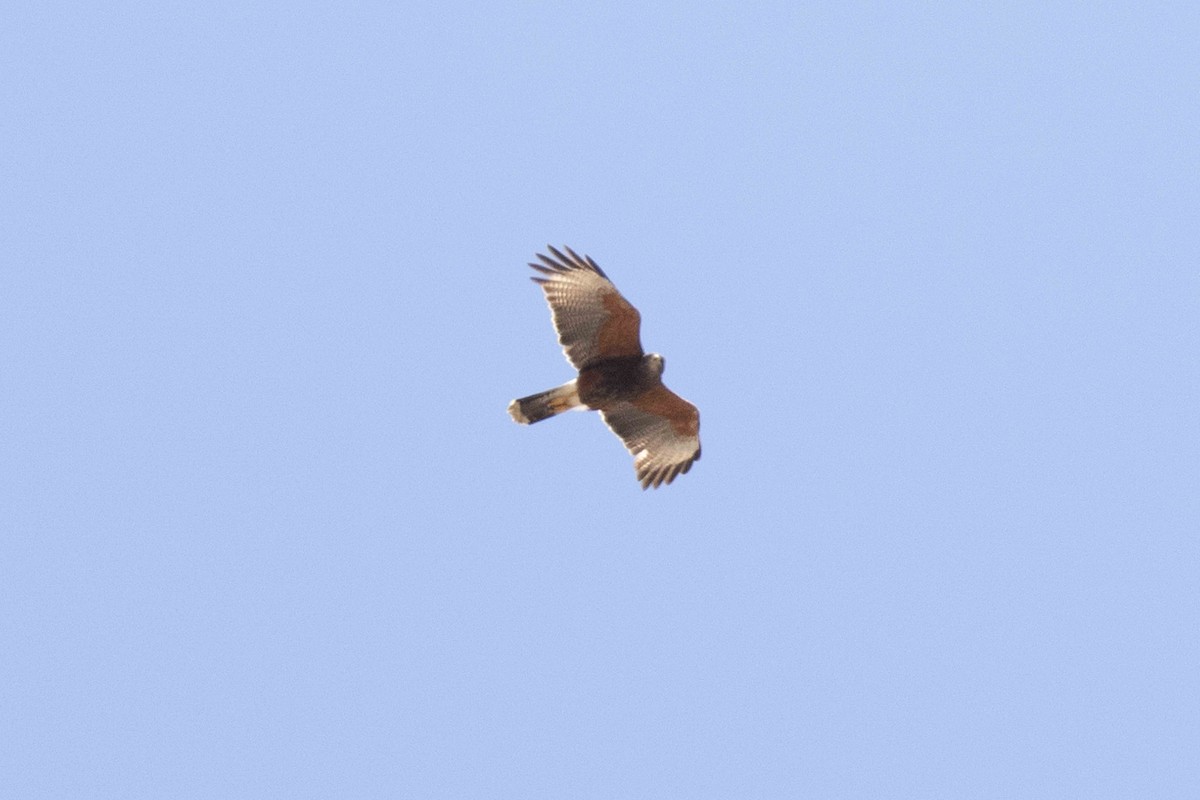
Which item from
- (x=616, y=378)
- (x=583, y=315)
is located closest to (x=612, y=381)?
(x=616, y=378)

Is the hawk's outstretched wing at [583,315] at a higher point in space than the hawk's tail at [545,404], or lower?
higher

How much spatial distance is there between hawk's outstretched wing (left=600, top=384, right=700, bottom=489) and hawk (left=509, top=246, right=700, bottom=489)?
1 cm

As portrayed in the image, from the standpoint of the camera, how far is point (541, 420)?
2178cm

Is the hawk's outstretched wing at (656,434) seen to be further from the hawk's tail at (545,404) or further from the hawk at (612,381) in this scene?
the hawk's tail at (545,404)

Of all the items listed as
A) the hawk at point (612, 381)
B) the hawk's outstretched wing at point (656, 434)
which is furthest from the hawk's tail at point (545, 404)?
the hawk's outstretched wing at point (656, 434)

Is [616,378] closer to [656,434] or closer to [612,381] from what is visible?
[612,381]

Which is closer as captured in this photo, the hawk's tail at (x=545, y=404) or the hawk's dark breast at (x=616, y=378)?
the hawk's dark breast at (x=616, y=378)

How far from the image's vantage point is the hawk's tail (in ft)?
70.7

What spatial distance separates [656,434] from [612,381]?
758mm

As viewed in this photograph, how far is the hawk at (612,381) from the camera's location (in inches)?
837

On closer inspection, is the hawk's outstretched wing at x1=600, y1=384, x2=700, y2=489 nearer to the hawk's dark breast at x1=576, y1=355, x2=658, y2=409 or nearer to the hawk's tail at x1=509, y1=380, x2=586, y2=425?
the hawk's dark breast at x1=576, y1=355, x2=658, y2=409

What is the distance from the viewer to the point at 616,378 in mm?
21469

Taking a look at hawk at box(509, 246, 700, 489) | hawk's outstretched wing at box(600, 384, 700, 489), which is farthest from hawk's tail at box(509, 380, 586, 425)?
hawk's outstretched wing at box(600, 384, 700, 489)

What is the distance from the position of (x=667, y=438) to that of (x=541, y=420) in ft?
4.23
